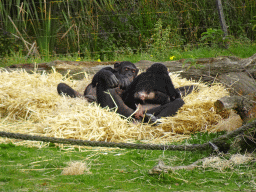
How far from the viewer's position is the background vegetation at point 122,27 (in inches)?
358

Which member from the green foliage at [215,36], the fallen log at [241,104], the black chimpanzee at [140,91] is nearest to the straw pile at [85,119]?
the black chimpanzee at [140,91]

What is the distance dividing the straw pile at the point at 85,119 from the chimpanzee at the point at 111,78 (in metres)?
0.17

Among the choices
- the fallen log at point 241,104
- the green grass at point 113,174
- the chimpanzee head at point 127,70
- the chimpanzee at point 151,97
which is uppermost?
the chimpanzee head at point 127,70

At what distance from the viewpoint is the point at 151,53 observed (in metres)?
8.59

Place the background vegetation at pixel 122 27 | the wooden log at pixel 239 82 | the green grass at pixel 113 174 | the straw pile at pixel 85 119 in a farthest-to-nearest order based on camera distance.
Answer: the background vegetation at pixel 122 27
the wooden log at pixel 239 82
the straw pile at pixel 85 119
the green grass at pixel 113 174

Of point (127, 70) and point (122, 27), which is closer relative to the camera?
point (127, 70)

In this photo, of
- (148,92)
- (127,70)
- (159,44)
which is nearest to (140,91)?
(148,92)

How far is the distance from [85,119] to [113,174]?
4.97 feet

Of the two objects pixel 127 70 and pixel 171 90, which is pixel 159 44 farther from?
pixel 171 90

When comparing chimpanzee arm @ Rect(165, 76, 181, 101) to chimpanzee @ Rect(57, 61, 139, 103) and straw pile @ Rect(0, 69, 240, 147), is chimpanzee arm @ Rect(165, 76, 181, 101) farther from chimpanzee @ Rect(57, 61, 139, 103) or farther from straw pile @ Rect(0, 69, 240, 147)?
chimpanzee @ Rect(57, 61, 139, 103)

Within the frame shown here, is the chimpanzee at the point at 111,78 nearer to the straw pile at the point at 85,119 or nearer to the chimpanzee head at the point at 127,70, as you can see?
the chimpanzee head at the point at 127,70

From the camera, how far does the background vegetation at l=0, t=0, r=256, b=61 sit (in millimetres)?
9102

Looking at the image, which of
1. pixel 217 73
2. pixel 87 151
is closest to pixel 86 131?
pixel 87 151

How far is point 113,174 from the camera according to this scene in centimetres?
254
